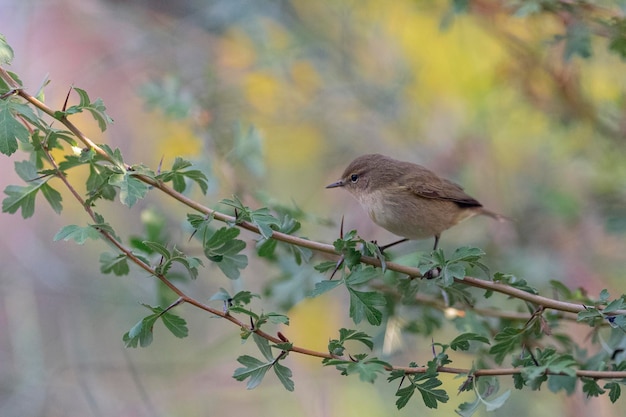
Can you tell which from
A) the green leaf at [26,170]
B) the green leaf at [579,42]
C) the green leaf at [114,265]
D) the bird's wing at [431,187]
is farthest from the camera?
the bird's wing at [431,187]

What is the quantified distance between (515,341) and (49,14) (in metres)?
5.10

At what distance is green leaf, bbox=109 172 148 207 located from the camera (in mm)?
1730

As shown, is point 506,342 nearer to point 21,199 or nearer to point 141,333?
point 141,333

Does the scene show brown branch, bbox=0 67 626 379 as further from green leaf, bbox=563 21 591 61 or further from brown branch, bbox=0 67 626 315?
green leaf, bbox=563 21 591 61

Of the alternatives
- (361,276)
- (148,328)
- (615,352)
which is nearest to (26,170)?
(148,328)

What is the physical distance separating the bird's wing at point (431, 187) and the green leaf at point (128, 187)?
1650 millimetres

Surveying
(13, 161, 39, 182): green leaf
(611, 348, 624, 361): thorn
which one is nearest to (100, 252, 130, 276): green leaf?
(13, 161, 39, 182): green leaf

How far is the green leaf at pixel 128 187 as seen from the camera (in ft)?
5.68

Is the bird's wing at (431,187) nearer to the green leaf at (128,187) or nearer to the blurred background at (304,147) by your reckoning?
the blurred background at (304,147)

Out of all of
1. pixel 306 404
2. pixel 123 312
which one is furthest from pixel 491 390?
pixel 123 312

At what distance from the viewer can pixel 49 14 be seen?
586 centimetres

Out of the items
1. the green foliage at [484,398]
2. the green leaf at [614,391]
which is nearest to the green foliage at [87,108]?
the green foliage at [484,398]

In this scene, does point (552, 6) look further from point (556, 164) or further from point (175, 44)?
point (175, 44)

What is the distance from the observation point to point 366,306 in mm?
1911
